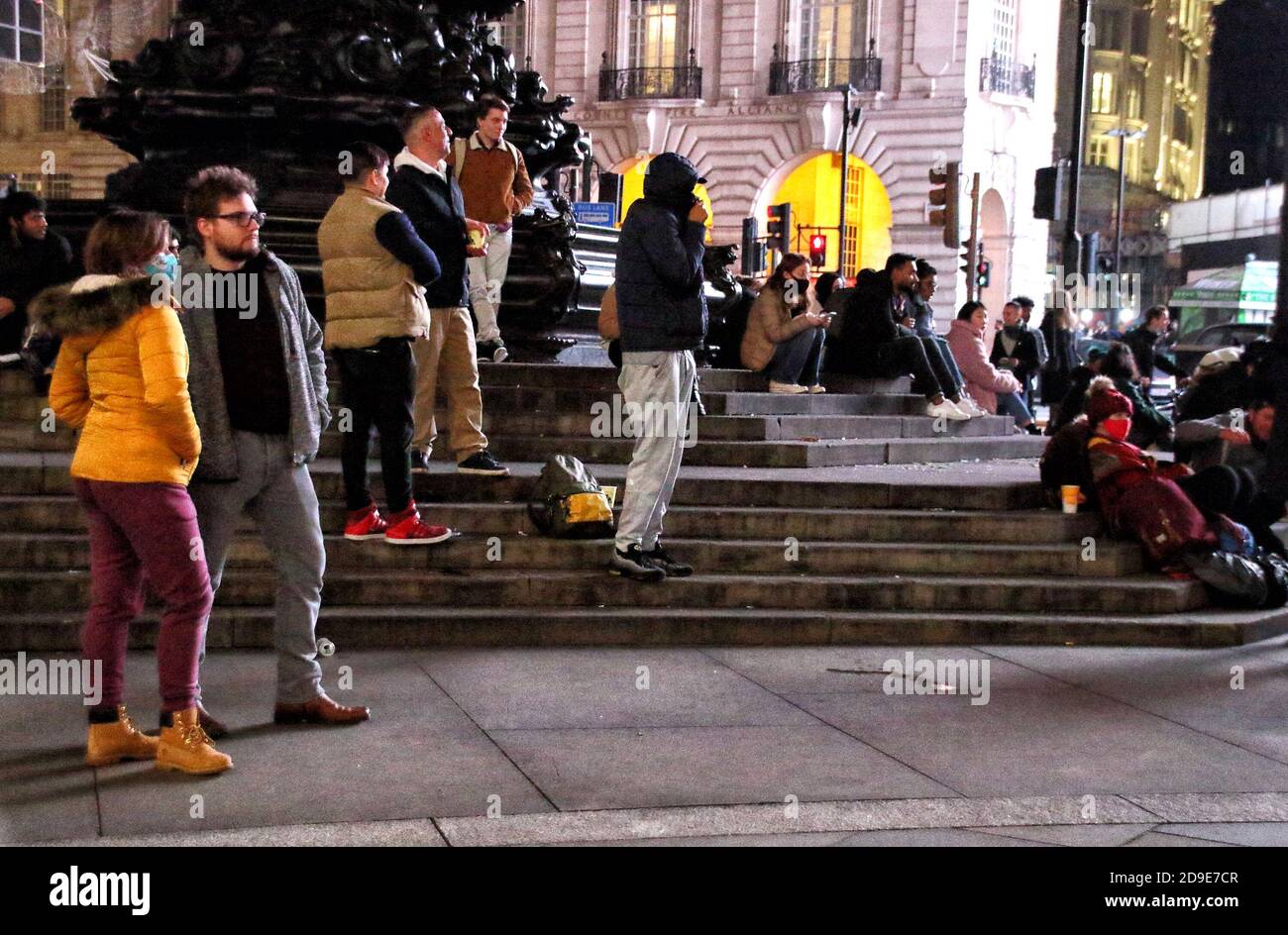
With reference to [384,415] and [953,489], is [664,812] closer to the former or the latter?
[384,415]

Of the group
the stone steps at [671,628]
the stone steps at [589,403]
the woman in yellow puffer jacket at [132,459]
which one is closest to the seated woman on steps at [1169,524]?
the stone steps at [671,628]

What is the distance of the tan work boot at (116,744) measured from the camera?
564 centimetres

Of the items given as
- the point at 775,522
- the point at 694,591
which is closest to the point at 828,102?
the point at 775,522

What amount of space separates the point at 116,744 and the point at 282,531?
0.92 metres

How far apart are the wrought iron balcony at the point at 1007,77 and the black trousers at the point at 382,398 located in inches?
1424

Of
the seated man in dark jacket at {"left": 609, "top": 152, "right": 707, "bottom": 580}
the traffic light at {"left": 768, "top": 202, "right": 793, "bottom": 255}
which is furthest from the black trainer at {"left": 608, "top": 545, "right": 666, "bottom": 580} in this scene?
the traffic light at {"left": 768, "top": 202, "right": 793, "bottom": 255}

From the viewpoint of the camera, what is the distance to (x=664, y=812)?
5227 millimetres

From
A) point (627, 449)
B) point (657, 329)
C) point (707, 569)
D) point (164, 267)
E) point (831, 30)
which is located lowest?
point (707, 569)

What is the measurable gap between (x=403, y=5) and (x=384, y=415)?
579 centimetres

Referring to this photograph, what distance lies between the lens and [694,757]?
5.93m

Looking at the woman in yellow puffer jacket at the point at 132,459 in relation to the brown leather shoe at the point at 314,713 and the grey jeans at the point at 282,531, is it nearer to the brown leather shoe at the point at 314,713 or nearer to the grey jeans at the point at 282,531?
the grey jeans at the point at 282,531

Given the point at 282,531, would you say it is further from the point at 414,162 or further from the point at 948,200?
the point at 948,200

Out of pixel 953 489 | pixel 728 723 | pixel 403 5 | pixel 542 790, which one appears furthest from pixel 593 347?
pixel 542 790

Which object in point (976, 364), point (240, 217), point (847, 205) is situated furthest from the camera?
point (847, 205)
